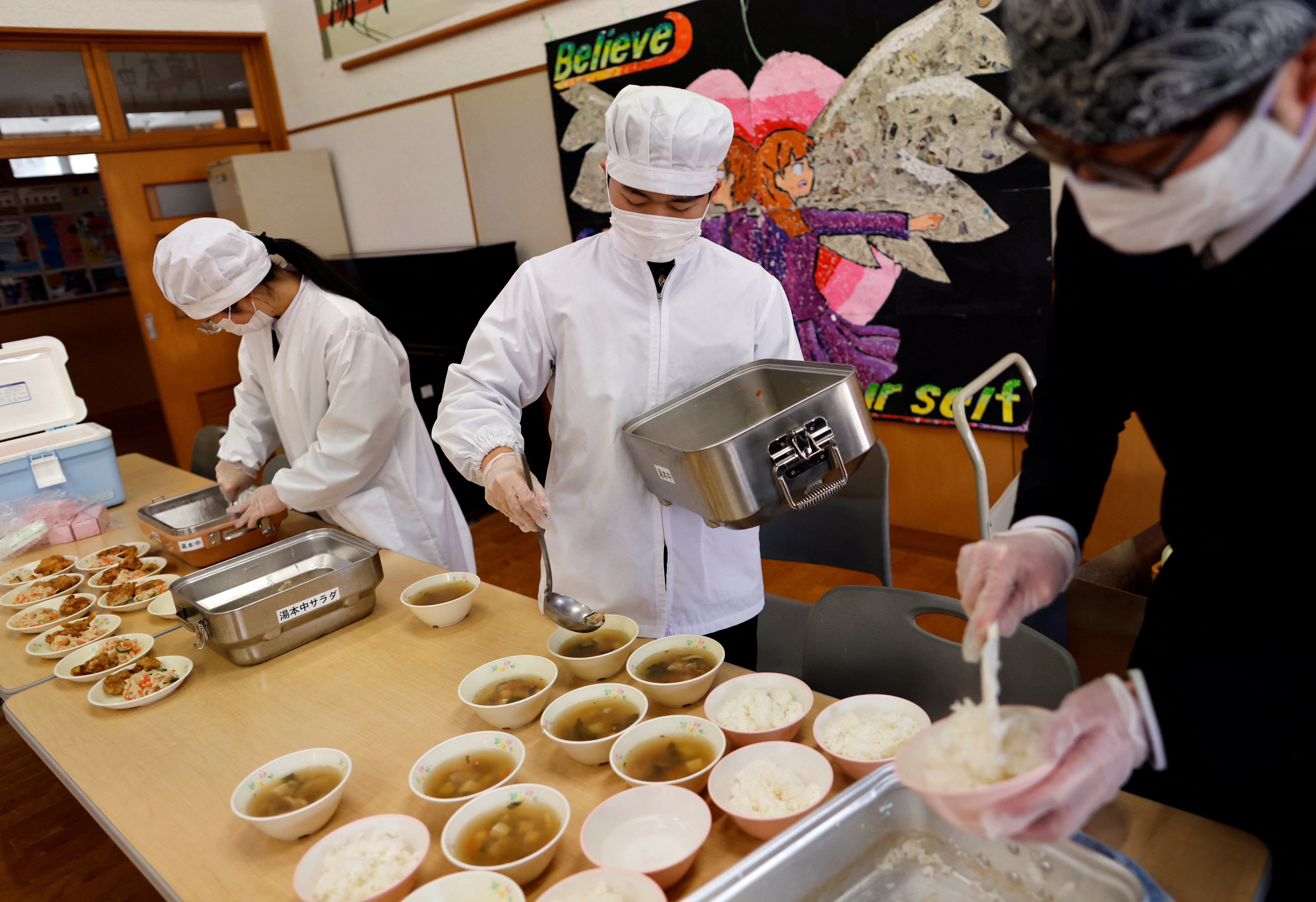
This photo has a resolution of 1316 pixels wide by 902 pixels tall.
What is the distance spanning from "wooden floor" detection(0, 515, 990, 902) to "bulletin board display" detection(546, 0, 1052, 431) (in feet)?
2.05

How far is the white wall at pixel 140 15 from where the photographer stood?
4590mm

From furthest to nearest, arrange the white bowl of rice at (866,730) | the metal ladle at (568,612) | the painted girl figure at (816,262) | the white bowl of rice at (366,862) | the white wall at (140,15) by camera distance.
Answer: the white wall at (140,15)
the painted girl figure at (816,262)
the metal ladle at (568,612)
the white bowl of rice at (866,730)
the white bowl of rice at (366,862)

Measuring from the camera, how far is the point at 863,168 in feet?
10.3

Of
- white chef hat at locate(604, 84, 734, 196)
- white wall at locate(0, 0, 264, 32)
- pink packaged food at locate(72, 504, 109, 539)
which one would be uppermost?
white wall at locate(0, 0, 264, 32)

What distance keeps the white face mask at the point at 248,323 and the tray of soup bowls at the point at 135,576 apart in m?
0.64

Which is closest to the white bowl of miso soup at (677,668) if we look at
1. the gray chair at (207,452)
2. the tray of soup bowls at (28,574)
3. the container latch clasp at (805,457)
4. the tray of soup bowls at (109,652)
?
the container latch clasp at (805,457)

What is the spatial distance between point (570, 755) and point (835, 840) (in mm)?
430

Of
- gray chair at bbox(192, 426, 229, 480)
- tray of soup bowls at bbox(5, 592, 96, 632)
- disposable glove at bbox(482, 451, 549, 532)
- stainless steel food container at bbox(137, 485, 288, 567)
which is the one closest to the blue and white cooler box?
gray chair at bbox(192, 426, 229, 480)

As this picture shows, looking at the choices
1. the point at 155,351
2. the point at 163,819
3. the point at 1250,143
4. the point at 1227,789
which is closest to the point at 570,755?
the point at 163,819

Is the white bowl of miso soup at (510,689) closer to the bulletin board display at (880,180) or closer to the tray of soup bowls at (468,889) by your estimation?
the tray of soup bowls at (468,889)

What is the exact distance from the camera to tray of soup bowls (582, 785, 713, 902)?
3.16 ft

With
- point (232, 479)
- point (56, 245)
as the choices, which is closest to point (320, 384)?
point (232, 479)

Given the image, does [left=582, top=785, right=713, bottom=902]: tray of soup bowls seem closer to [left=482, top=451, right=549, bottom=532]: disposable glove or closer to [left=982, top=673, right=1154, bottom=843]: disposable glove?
[left=982, top=673, right=1154, bottom=843]: disposable glove

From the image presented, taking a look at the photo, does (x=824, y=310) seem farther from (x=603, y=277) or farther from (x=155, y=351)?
(x=155, y=351)
